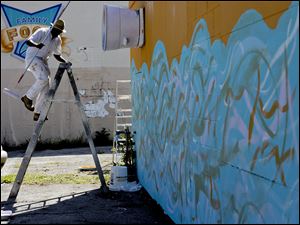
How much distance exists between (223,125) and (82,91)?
13.3m

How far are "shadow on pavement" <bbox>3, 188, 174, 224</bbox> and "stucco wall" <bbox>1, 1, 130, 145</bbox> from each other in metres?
8.80

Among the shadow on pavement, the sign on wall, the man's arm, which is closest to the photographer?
the shadow on pavement

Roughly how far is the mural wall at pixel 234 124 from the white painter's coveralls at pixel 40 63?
8.51 ft

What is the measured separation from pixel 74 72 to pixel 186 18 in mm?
12198

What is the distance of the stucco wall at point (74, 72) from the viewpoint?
16734 mm

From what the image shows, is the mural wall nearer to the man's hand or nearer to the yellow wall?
the yellow wall

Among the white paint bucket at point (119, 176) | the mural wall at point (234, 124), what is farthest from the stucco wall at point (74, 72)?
the mural wall at point (234, 124)

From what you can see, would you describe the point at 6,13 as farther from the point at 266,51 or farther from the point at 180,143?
the point at 266,51

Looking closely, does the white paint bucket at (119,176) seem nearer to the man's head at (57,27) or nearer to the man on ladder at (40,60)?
the man on ladder at (40,60)


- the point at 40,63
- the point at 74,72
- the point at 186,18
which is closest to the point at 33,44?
the point at 40,63

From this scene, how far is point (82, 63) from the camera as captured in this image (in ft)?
55.7

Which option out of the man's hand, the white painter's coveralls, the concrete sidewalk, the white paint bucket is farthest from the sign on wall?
the white paint bucket

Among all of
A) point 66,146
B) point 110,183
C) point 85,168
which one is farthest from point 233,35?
point 66,146

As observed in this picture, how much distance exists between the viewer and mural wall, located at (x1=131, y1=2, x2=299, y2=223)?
2900mm
